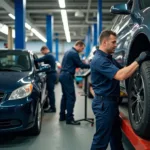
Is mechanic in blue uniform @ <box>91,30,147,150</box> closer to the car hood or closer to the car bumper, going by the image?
the car bumper

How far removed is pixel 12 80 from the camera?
3518 millimetres

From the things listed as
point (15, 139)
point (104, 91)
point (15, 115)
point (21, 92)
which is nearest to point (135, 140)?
point (104, 91)

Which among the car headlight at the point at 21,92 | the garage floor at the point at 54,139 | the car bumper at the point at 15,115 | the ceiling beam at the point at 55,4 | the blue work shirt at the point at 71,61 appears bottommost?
the garage floor at the point at 54,139

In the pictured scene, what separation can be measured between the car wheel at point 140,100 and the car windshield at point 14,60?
7.46 ft

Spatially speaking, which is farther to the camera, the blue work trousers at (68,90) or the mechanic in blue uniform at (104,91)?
the blue work trousers at (68,90)

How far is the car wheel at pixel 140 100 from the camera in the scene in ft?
6.35

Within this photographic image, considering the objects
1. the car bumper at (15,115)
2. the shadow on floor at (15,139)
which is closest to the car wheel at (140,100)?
the car bumper at (15,115)

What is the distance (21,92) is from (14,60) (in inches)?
44.3

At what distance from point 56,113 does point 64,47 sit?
24686 mm

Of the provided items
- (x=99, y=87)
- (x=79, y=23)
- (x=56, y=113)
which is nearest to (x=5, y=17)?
(x=79, y=23)

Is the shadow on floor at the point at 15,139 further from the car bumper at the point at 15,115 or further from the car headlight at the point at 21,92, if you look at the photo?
the car headlight at the point at 21,92

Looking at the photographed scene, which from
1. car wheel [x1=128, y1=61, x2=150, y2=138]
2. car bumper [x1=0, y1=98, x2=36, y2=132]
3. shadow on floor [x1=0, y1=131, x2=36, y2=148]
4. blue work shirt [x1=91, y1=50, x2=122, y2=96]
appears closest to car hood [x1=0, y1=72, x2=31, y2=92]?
car bumper [x1=0, y1=98, x2=36, y2=132]

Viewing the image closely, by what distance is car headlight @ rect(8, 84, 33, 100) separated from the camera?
3305 mm

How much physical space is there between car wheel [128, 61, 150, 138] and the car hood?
177cm
